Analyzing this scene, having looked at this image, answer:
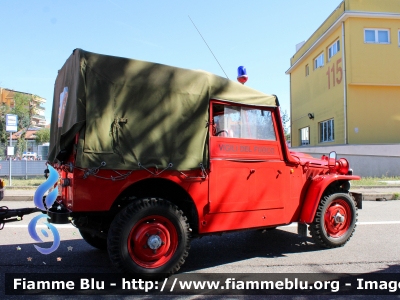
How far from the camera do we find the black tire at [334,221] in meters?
5.46

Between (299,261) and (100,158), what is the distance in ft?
10.2

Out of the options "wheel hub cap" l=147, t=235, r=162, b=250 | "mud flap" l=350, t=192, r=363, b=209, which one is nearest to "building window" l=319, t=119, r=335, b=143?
"mud flap" l=350, t=192, r=363, b=209

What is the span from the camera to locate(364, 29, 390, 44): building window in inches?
756

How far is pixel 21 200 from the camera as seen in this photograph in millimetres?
11273

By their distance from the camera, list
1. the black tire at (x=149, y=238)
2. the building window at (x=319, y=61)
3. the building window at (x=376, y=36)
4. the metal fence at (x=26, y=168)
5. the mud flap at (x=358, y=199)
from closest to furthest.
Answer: the black tire at (x=149, y=238), the mud flap at (x=358, y=199), the metal fence at (x=26, y=168), the building window at (x=376, y=36), the building window at (x=319, y=61)

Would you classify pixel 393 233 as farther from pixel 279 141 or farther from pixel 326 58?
pixel 326 58

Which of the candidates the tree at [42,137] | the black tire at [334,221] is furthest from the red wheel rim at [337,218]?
the tree at [42,137]

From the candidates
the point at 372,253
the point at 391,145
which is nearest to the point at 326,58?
the point at 391,145

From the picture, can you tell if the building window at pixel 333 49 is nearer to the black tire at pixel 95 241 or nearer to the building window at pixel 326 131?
the building window at pixel 326 131

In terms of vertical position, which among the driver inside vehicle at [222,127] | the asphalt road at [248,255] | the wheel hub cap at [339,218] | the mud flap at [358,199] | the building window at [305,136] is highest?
the building window at [305,136]

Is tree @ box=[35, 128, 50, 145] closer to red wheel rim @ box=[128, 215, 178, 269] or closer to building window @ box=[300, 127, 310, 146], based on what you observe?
building window @ box=[300, 127, 310, 146]

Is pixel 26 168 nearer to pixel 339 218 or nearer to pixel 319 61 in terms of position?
pixel 339 218

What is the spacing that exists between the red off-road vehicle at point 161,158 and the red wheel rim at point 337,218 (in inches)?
21.5

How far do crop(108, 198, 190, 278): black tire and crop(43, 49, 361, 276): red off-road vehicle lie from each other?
0.01 m
